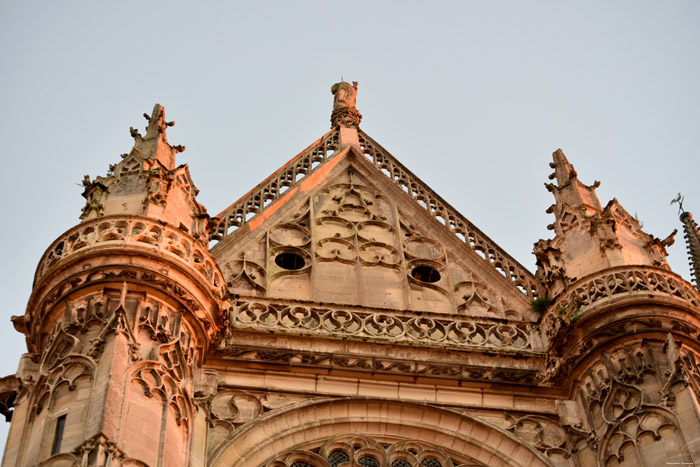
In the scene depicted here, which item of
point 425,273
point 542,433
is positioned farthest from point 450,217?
point 542,433

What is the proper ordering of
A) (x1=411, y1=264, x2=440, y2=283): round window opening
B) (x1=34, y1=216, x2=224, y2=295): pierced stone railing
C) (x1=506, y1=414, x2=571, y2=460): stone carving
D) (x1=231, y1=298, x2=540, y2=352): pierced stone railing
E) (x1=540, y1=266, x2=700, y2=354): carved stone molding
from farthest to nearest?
(x1=411, y1=264, x2=440, y2=283): round window opening → (x1=231, y1=298, x2=540, y2=352): pierced stone railing → (x1=540, y1=266, x2=700, y2=354): carved stone molding → (x1=506, y1=414, x2=571, y2=460): stone carving → (x1=34, y1=216, x2=224, y2=295): pierced stone railing

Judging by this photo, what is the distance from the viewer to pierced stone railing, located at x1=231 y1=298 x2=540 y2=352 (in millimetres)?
18984

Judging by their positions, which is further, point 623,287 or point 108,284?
point 623,287

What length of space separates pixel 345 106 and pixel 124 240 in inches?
378

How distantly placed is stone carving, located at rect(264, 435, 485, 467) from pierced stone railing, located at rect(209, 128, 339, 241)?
4.74 meters

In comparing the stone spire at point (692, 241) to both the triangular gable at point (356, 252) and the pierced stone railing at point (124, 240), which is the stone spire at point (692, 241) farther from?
the pierced stone railing at point (124, 240)

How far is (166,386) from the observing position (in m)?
16.5

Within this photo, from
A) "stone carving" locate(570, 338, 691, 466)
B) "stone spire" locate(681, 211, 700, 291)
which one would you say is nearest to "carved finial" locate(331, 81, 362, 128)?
"stone carving" locate(570, 338, 691, 466)

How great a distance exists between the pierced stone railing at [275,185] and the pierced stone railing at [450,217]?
0.79 m

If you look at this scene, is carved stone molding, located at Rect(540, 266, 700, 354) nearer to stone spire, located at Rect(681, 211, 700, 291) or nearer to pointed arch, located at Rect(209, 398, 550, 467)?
pointed arch, located at Rect(209, 398, 550, 467)

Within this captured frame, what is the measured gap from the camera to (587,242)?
2028cm

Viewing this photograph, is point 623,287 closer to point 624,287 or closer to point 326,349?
point 624,287

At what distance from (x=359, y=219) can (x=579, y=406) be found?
5.95 metres

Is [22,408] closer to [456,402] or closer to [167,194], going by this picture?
[167,194]
